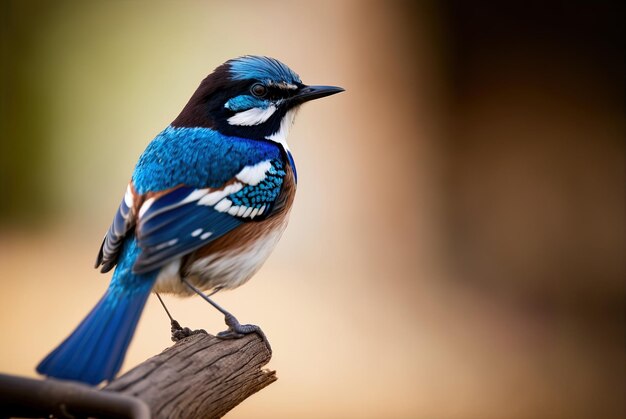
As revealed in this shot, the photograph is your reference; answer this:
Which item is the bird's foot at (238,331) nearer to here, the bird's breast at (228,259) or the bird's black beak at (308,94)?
the bird's breast at (228,259)

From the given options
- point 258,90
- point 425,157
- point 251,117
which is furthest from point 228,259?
point 425,157

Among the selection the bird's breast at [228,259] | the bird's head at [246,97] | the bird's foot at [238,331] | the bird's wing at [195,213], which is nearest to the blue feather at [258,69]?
the bird's head at [246,97]

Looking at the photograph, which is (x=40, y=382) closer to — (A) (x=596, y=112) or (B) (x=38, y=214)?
(B) (x=38, y=214)

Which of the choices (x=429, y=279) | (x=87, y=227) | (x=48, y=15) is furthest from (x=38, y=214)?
(x=429, y=279)

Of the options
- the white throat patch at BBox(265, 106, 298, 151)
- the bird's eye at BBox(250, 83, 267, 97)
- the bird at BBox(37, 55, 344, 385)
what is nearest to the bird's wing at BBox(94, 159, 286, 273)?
the bird at BBox(37, 55, 344, 385)

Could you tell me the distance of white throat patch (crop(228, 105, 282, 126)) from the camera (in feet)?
13.6

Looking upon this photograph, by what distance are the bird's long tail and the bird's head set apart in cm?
86

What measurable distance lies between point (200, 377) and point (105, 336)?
0.36 meters

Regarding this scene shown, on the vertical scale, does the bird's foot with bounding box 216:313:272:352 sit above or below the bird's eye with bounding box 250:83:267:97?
below

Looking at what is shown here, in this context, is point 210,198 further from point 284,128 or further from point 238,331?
point 284,128

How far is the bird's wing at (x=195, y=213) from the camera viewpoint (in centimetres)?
355

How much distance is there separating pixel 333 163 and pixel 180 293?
5.61 metres

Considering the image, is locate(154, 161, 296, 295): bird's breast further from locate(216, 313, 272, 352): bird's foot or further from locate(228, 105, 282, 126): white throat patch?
locate(228, 105, 282, 126): white throat patch

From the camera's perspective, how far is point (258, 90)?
13.7 feet
